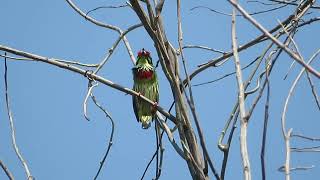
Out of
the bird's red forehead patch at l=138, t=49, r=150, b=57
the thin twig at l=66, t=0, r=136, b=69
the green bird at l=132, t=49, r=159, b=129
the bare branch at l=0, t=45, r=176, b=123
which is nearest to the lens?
the bare branch at l=0, t=45, r=176, b=123

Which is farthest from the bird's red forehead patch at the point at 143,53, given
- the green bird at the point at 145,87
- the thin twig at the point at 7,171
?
the thin twig at the point at 7,171

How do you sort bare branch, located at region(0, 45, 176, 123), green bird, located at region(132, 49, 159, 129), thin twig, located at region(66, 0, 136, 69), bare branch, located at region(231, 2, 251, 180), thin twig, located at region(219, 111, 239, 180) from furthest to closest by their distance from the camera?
green bird, located at region(132, 49, 159, 129) < thin twig, located at region(66, 0, 136, 69) < bare branch, located at region(0, 45, 176, 123) < thin twig, located at region(219, 111, 239, 180) < bare branch, located at region(231, 2, 251, 180)

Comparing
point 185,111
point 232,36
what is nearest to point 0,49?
point 185,111

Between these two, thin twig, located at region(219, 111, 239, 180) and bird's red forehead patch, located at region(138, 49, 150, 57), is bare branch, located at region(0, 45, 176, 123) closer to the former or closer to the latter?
thin twig, located at region(219, 111, 239, 180)

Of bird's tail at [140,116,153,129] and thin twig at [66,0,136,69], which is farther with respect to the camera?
bird's tail at [140,116,153,129]

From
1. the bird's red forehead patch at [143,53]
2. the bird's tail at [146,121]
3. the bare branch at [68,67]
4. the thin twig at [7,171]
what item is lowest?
the thin twig at [7,171]

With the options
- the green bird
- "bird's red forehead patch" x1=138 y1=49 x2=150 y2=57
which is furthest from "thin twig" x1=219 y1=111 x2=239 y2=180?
"bird's red forehead patch" x1=138 y1=49 x2=150 y2=57

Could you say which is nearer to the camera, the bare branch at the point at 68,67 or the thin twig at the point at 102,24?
the bare branch at the point at 68,67

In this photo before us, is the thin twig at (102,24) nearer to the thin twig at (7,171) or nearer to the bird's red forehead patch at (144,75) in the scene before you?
the thin twig at (7,171)

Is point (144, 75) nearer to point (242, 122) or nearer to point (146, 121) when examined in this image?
point (146, 121)

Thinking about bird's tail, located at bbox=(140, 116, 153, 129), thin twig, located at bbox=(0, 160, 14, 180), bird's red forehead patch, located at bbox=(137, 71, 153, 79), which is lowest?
thin twig, located at bbox=(0, 160, 14, 180)

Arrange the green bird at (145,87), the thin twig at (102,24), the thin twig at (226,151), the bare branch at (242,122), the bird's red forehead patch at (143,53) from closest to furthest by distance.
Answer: the bare branch at (242,122) < the thin twig at (226,151) < the thin twig at (102,24) < the green bird at (145,87) < the bird's red forehead patch at (143,53)

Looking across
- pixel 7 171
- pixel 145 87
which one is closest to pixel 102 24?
pixel 7 171

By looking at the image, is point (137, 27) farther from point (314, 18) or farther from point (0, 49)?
point (314, 18)
